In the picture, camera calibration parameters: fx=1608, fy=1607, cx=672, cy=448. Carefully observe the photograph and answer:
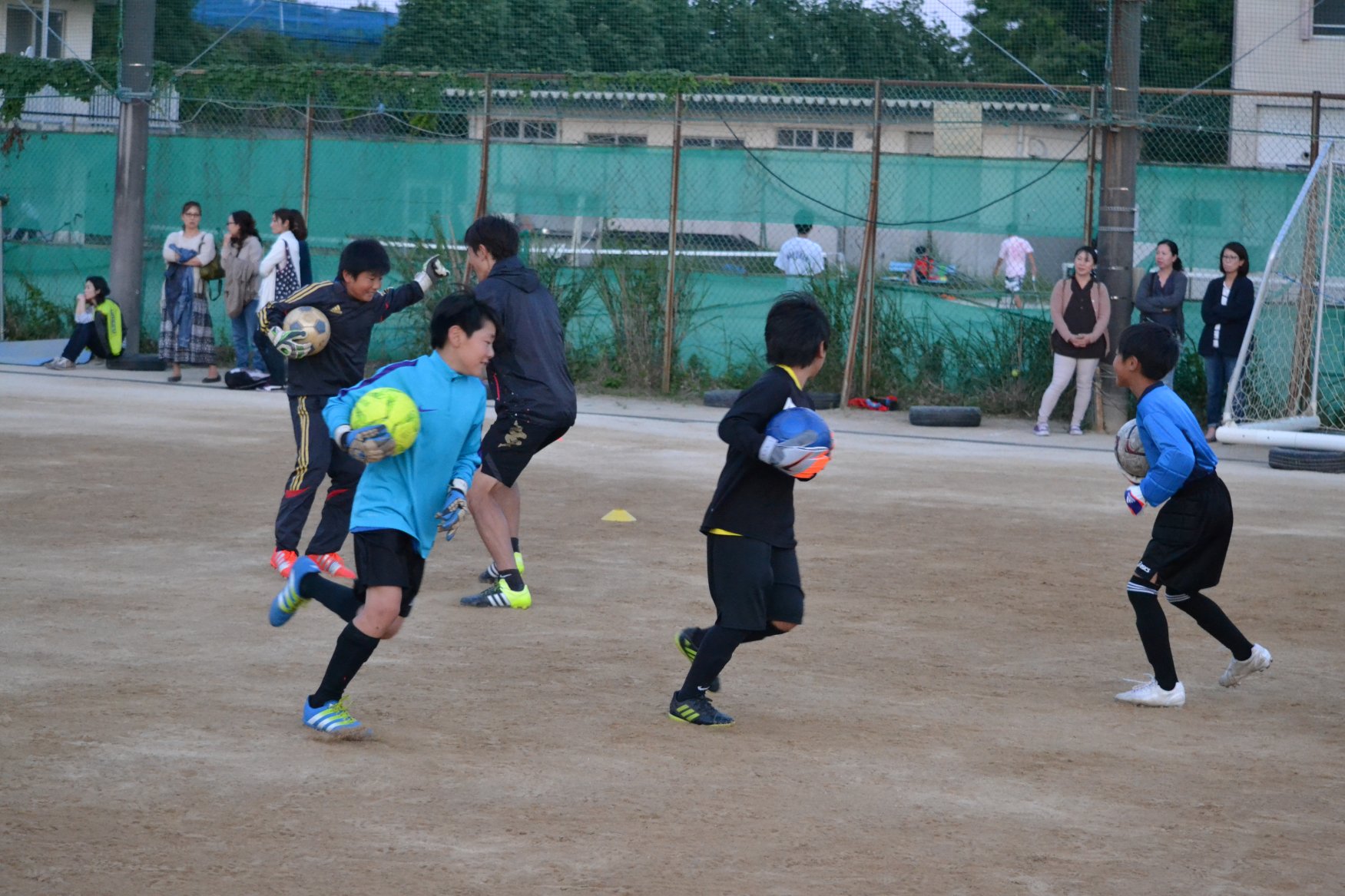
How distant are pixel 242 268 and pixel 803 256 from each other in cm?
584

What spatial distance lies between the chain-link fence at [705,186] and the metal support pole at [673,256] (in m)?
0.04

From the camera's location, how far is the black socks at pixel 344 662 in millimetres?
5344

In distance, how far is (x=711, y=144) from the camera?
1744 cm

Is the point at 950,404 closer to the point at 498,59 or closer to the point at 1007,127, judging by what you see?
the point at 1007,127

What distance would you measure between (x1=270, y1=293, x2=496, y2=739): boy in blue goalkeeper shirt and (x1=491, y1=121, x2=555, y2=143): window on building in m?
12.8

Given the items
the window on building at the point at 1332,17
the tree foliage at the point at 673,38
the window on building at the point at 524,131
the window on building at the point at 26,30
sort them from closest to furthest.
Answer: the window on building at the point at 524,131
the window on building at the point at 1332,17
the tree foliage at the point at 673,38
the window on building at the point at 26,30

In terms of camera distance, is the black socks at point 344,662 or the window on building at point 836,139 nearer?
the black socks at point 344,662

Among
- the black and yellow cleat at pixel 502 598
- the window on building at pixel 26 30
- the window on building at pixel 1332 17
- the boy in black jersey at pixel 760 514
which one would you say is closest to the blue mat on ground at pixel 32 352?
the black and yellow cleat at pixel 502 598

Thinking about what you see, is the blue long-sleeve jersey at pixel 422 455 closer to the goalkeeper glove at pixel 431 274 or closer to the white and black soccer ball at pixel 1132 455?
the goalkeeper glove at pixel 431 274

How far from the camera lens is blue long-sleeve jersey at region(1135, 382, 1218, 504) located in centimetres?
600

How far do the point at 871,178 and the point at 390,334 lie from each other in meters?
5.74

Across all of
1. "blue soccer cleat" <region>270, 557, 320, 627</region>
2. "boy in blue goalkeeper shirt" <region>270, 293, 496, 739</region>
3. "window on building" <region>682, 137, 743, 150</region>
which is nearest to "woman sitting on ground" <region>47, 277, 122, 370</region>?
"window on building" <region>682, 137, 743, 150</region>

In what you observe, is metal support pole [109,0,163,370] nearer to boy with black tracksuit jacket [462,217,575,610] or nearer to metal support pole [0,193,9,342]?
metal support pole [0,193,9,342]

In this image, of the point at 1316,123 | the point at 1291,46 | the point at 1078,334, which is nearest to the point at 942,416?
the point at 1078,334
